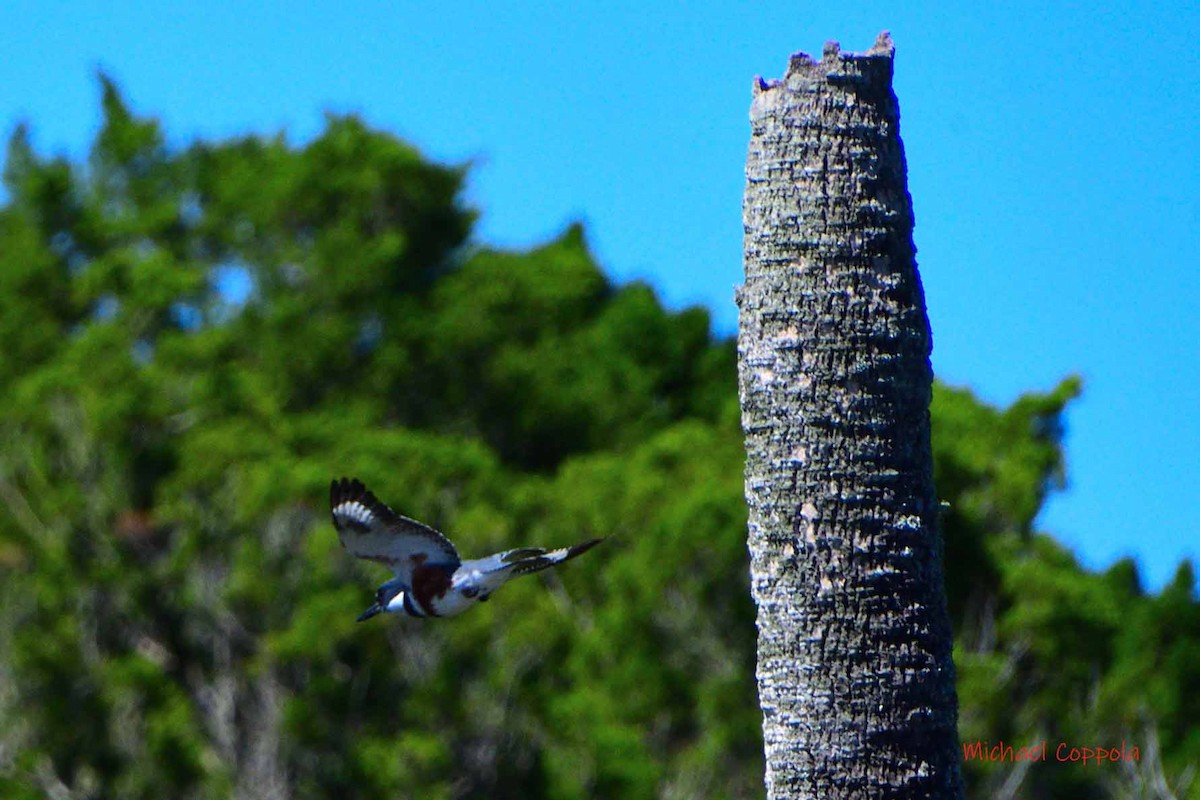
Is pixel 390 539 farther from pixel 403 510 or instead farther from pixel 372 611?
pixel 403 510

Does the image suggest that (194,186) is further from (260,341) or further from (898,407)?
(898,407)

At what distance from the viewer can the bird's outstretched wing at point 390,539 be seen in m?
9.09

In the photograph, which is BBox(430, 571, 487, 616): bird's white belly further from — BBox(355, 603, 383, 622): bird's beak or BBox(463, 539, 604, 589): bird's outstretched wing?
BBox(355, 603, 383, 622): bird's beak

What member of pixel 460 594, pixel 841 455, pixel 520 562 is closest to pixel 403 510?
pixel 460 594

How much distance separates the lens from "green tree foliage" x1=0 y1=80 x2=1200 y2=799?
22469 millimetres

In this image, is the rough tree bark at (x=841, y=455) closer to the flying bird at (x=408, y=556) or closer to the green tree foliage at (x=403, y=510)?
the flying bird at (x=408, y=556)

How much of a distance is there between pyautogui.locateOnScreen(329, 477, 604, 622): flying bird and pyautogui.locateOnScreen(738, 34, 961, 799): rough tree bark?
1791 mm

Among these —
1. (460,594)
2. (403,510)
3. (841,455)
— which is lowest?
(460,594)

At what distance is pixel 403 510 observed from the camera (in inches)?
953

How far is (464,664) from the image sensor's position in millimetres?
24406

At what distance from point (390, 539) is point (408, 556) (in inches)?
4.1

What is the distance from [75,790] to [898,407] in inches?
789

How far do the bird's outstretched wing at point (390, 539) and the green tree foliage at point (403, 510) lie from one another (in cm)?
1247

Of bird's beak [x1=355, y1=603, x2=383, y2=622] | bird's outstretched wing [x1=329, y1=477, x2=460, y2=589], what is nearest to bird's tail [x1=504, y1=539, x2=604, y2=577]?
bird's outstretched wing [x1=329, y1=477, x2=460, y2=589]
